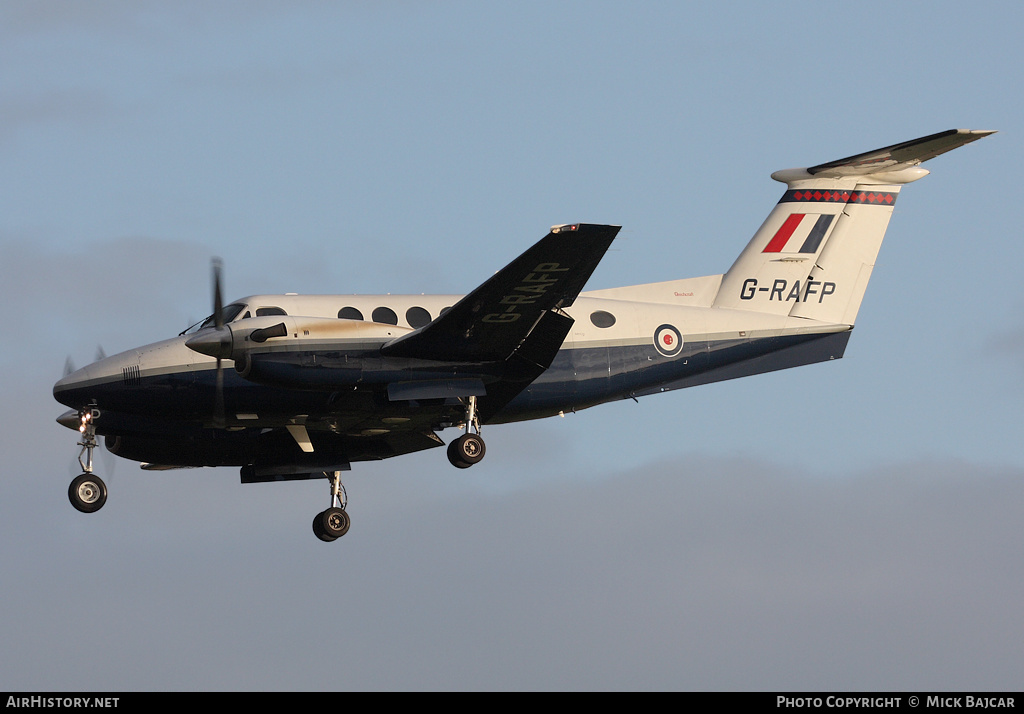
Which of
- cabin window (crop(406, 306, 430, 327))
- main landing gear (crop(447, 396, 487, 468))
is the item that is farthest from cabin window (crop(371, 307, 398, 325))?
main landing gear (crop(447, 396, 487, 468))

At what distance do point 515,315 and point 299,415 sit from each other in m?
4.25

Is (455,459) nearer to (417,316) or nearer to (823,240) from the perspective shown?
(417,316)

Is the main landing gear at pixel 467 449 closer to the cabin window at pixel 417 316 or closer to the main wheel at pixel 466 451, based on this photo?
the main wheel at pixel 466 451

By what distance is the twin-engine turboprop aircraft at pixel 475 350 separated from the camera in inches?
917

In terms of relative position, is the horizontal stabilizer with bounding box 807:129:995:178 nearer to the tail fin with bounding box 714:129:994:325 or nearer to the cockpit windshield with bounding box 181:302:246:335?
the tail fin with bounding box 714:129:994:325

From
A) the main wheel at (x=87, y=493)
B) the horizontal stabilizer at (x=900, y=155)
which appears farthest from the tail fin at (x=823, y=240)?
the main wheel at (x=87, y=493)

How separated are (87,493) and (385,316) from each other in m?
5.56

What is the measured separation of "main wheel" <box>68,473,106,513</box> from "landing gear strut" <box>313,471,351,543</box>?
163 inches

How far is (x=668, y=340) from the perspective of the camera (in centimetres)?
2616

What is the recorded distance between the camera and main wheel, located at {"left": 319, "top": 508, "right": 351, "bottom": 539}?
27047mm

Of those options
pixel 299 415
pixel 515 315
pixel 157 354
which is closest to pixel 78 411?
pixel 157 354

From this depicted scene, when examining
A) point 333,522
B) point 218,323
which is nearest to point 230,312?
point 218,323

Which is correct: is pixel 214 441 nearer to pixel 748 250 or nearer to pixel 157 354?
pixel 157 354
